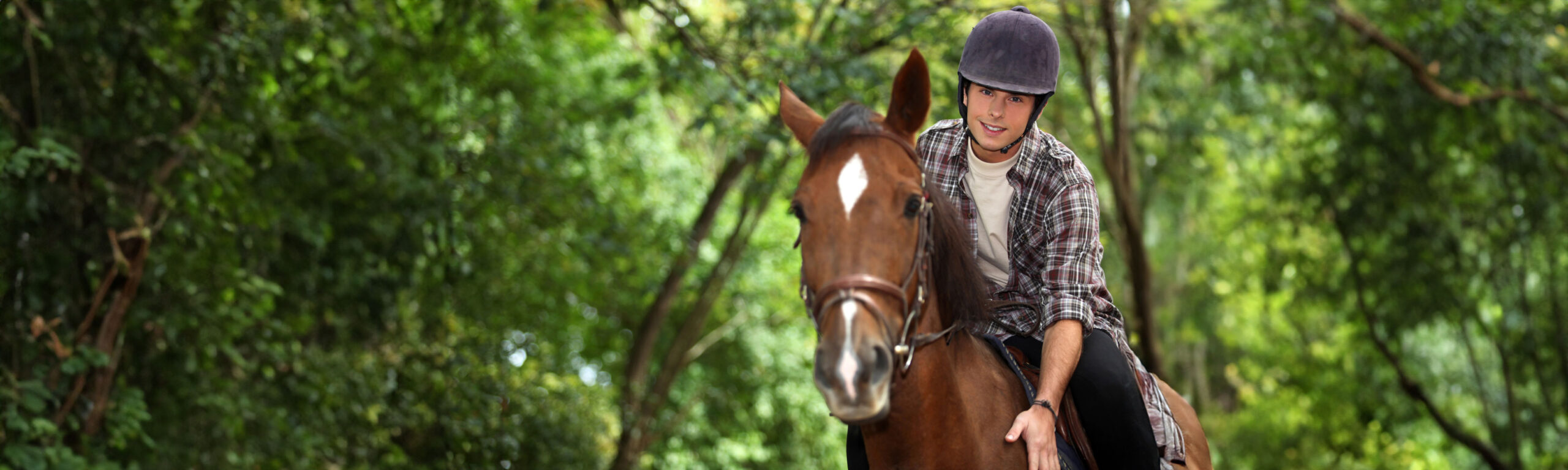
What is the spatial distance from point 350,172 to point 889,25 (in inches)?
184

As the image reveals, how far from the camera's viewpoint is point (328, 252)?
31.6ft

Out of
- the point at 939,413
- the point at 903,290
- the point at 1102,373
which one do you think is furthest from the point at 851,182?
the point at 1102,373

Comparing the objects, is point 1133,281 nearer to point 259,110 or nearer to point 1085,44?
point 1085,44

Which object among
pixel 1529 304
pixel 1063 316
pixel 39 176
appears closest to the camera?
pixel 1063 316

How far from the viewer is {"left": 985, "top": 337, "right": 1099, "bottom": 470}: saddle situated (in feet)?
10.9

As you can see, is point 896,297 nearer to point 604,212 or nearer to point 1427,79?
point 604,212

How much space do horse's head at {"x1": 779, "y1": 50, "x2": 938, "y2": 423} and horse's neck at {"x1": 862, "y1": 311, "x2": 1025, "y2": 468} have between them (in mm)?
169

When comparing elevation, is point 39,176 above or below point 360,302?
above

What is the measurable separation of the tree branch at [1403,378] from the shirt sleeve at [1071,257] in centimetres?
1282

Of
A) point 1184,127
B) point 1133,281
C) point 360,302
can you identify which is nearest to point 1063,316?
point 360,302

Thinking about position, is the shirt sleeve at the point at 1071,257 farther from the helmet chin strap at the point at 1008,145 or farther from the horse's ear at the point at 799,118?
the horse's ear at the point at 799,118

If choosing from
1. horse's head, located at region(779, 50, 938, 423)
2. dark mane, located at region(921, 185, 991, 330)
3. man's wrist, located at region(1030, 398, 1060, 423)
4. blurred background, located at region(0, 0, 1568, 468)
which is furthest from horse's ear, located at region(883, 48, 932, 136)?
blurred background, located at region(0, 0, 1568, 468)

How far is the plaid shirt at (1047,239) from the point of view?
3.24 metres

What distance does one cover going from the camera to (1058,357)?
10.3ft
